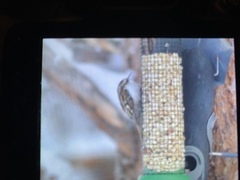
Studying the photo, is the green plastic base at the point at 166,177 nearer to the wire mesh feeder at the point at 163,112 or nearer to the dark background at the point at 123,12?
the wire mesh feeder at the point at 163,112

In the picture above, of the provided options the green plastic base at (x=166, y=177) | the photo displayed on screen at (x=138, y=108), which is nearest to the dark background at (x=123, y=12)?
the photo displayed on screen at (x=138, y=108)

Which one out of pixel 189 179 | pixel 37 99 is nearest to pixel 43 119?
pixel 37 99

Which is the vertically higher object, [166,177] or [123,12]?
[123,12]

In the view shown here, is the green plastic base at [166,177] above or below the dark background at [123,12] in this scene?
below

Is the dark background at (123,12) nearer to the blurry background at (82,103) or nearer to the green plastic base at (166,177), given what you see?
the blurry background at (82,103)

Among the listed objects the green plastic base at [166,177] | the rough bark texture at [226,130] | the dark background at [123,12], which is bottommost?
the green plastic base at [166,177]
